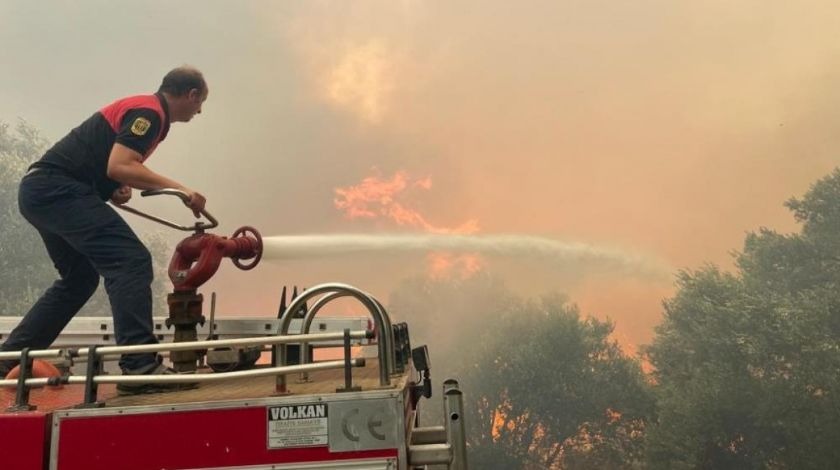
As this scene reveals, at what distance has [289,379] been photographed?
12.1 ft

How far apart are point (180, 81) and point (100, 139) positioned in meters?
0.65

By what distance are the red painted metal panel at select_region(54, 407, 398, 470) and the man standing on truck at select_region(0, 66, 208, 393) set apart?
Result: 769 millimetres

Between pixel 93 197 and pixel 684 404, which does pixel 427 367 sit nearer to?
pixel 93 197

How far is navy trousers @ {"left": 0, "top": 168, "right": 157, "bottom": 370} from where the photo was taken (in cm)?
343

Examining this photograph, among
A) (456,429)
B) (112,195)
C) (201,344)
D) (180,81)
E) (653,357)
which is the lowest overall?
(456,429)

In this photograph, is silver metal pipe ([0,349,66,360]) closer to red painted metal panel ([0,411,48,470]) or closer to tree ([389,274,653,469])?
red painted metal panel ([0,411,48,470])

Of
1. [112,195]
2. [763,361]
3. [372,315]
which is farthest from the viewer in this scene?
[763,361]

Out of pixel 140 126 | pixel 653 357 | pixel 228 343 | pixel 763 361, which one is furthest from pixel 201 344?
pixel 653 357

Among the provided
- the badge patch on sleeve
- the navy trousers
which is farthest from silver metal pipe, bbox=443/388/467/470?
the badge patch on sleeve

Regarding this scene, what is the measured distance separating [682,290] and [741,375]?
263 inches

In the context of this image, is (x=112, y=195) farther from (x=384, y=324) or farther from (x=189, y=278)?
(x=384, y=324)

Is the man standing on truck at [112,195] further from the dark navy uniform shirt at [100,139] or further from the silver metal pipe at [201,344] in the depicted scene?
the silver metal pipe at [201,344]

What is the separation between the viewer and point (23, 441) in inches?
94.0

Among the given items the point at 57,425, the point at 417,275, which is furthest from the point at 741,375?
the point at 57,425
